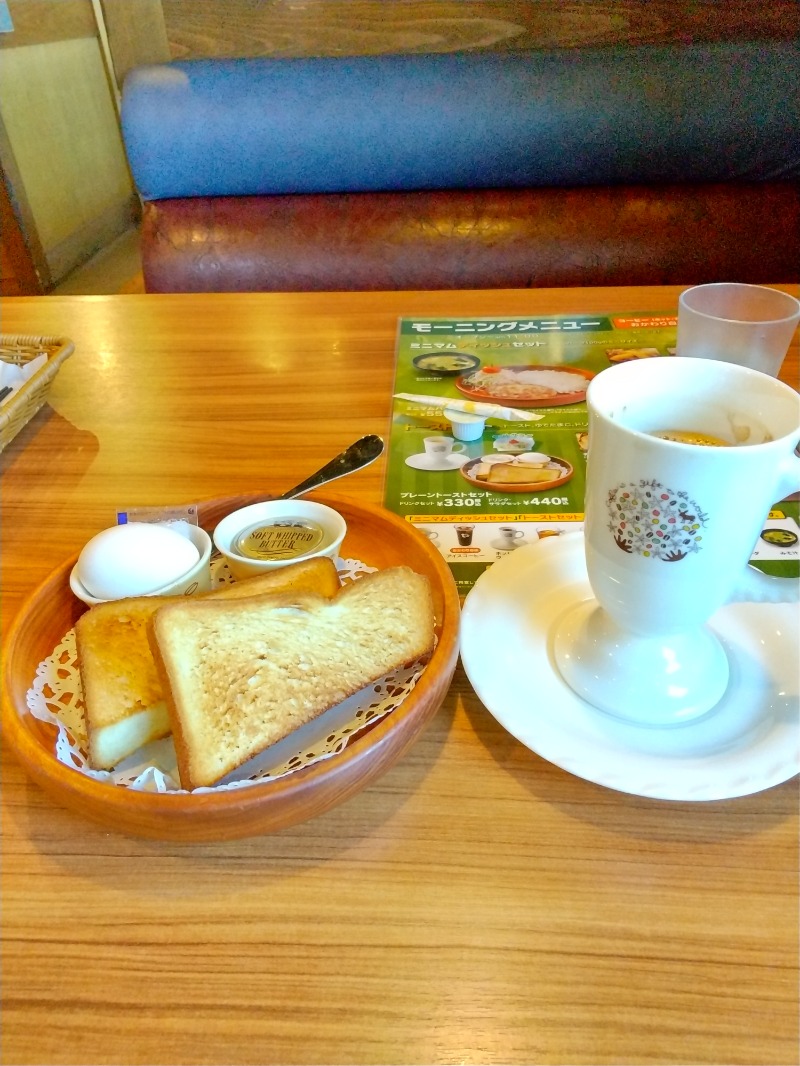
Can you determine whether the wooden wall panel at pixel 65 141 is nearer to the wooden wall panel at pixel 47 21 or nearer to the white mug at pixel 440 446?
the wooden wall panel at pixel 47 21

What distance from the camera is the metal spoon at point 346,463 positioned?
0.61m

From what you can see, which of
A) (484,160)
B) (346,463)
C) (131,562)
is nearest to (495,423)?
(346,463)

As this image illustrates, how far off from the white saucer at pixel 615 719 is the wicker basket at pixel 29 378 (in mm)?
491

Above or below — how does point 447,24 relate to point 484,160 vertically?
above

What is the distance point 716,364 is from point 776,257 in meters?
1.41

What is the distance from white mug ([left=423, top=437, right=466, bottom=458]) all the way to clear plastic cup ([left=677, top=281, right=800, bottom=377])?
0.77 ft

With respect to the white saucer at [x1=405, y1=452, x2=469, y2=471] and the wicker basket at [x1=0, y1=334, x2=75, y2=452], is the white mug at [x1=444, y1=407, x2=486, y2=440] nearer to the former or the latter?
the white saucer at [x1=405, y1=452, x2=469, y2=471]

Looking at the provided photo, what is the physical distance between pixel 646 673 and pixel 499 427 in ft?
1.23

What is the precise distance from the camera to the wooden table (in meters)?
0.30

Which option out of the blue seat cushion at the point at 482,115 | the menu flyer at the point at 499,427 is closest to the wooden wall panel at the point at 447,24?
the blue seat cushion at the point at 482,115

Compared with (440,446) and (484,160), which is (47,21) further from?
(440,446)

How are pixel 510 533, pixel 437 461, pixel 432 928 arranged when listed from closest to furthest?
pixel 432 928 < pixel 510 533 < pixel 437 461

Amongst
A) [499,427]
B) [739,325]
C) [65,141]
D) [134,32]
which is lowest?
[65,141]

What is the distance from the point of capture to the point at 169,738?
408 mm
